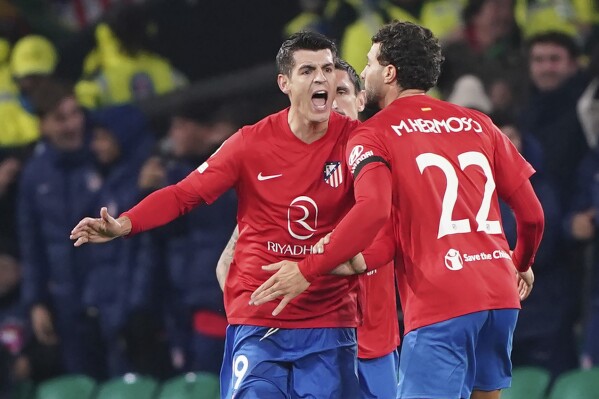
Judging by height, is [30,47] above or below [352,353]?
above

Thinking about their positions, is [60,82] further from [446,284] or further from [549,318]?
[446,284]

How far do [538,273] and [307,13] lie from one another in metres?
2.95

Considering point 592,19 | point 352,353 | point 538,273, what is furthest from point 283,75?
point 592,19

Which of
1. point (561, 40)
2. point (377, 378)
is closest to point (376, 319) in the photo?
point (377, 378)

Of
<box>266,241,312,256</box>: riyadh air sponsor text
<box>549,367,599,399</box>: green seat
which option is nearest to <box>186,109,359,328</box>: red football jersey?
<box>266,241,312,256</box>: riyadh air sponsor text

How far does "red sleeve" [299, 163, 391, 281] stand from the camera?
199 inches

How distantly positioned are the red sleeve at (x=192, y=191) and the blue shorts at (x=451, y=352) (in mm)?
1056

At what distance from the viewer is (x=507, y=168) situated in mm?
5438

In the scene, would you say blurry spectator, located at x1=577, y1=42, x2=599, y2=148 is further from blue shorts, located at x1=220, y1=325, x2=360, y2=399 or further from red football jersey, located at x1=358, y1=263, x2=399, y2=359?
blue shorts, located at x1=220, y1=325, x2=360, y2=399

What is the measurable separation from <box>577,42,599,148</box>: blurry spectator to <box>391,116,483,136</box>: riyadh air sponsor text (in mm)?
3232

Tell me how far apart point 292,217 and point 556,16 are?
3.78 m

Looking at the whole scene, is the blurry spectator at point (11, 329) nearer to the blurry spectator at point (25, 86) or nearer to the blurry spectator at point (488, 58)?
the blurry spectator at point (25, 86)

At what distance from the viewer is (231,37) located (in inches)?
426

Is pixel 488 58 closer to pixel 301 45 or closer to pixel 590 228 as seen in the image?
pixel 590 228
